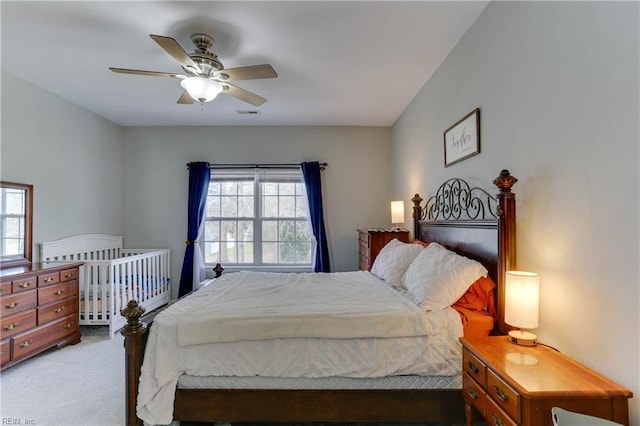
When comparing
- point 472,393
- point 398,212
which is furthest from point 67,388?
point 398,212

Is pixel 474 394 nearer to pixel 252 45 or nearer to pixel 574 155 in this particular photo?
pixel 574 155

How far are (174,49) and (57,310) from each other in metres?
2.67

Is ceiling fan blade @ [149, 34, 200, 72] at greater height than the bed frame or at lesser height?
greater

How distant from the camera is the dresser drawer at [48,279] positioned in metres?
2.80

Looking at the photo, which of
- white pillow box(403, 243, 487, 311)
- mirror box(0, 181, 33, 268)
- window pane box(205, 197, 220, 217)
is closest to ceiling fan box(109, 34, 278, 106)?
white pillow box(403, 243, 487, 311)

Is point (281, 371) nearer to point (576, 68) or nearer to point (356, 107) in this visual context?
point (576, 68)

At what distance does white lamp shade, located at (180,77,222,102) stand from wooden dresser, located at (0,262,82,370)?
2103mm

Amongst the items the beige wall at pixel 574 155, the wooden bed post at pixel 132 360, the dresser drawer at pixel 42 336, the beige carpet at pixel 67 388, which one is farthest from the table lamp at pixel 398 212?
the dresser drawer at pixel 42 336

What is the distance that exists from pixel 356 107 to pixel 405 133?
700 mm

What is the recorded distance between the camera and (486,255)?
1965mm

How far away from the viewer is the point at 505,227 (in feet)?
5.74

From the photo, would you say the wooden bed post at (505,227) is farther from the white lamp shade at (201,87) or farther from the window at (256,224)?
the window at (256,224)

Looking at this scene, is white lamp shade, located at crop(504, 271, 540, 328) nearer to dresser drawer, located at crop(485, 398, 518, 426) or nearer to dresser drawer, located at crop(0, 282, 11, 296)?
Answer: dresser drawer, located at crop(485, 398, 518, 426)

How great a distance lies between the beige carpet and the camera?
1999 mm
